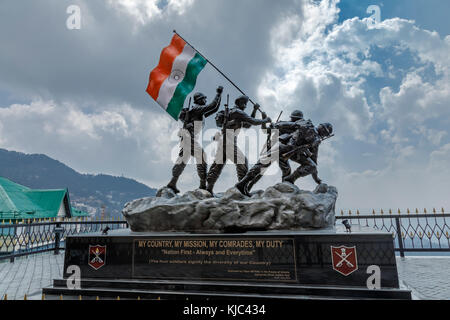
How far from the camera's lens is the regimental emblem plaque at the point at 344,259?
155 inches

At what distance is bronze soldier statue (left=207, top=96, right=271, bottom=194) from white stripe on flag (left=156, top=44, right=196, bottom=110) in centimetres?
154

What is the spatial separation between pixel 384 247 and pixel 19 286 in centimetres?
747

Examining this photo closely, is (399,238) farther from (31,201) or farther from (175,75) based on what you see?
(31,201)

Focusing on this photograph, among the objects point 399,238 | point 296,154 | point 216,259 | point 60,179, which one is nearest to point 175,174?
point 216,259

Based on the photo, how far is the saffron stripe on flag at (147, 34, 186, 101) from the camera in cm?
637

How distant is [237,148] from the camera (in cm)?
625

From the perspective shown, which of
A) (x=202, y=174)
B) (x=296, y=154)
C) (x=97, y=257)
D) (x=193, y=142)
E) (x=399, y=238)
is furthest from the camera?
(x=399, y=238)

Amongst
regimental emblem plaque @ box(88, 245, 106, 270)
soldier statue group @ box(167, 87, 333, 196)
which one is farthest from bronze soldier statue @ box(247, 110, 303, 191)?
regimental emblem plaque @ box(88, 245, 106, 270)

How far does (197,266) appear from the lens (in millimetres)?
4508

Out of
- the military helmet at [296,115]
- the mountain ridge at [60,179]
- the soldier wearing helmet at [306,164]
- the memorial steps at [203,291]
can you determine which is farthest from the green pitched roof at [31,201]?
the mountain ridge at [60,179]

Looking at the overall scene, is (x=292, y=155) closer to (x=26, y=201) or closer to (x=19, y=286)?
(x=19, y=286)

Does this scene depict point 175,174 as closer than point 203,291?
No

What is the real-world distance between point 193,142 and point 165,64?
87.7 inches
